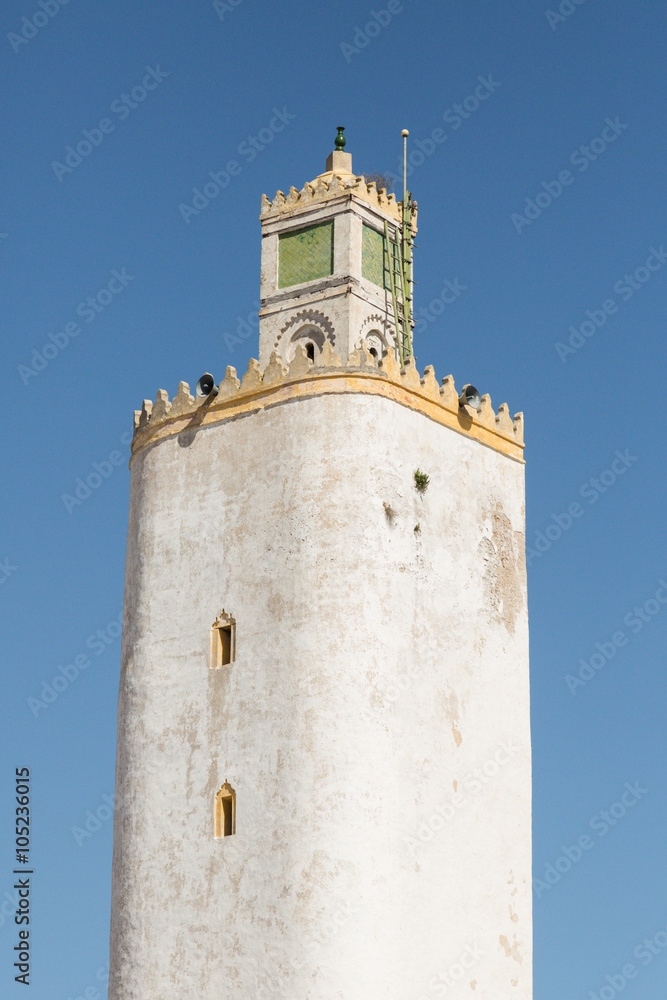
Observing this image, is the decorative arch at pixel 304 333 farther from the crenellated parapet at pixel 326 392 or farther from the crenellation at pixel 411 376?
the crenellation at pixel 411 376

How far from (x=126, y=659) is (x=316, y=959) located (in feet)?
18.0

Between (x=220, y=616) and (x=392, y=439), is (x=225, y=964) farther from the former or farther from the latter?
(x=392, y=439)

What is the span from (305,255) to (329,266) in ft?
1.86

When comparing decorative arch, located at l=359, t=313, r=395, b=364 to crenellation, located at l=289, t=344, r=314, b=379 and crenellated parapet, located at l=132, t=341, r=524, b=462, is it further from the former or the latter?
crenellation, located at l=289, t=344, r=314, b=379

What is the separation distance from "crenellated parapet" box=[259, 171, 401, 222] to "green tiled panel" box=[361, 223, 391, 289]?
427 mm

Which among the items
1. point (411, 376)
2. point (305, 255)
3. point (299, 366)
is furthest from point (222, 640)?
point (305, 255)

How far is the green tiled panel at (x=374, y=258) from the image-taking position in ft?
87.1

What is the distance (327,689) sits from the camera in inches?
887

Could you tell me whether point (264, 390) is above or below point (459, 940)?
above

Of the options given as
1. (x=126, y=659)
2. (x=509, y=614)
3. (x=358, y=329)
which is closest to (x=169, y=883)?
(x=126, y=659)

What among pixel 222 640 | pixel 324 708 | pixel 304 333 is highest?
pixel 304 333

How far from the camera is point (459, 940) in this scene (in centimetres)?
2314

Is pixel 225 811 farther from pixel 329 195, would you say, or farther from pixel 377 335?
pixel 329 195

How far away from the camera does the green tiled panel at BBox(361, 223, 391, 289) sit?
2656 cm
